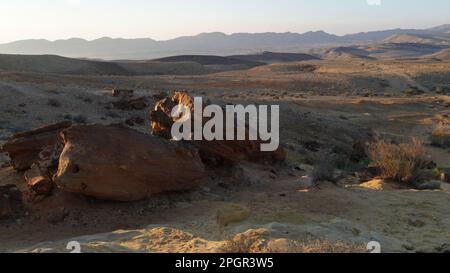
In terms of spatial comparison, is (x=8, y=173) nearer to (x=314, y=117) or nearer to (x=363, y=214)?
(x=363, y=214)

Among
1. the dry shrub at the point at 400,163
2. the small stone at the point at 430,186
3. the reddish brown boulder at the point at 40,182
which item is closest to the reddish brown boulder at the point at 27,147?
the reddish brown boulder at the point at 40,182

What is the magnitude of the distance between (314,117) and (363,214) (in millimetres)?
18136

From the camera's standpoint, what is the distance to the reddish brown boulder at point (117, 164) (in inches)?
338

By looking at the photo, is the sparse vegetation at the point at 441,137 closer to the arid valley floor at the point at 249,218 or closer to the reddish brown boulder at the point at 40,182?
the arid valley floor at the point at 249,218

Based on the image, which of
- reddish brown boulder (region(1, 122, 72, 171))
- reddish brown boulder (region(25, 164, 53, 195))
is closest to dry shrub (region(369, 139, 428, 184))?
reddish brown boulder (region(25, 164, 53, 195))

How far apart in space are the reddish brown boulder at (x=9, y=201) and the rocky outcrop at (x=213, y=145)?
3.79 m

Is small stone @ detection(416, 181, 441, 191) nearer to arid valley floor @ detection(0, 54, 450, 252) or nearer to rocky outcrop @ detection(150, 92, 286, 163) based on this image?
arid valley floor @ detection(0, 54, 450, 252)

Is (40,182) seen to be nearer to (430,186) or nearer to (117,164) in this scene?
(117,164)

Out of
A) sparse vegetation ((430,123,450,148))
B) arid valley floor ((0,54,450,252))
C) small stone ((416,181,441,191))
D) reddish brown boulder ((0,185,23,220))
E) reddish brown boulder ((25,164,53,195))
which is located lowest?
sparse vegetation ((430,123,450,148))

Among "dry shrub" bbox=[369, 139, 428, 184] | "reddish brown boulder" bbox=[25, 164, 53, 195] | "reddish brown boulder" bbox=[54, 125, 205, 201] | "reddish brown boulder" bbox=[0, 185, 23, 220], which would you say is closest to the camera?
"reddish brown boulder" bbox=[0, 185, 23, 220]

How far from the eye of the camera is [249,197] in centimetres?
960

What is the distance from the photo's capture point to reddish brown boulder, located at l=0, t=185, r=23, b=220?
8.40 metres

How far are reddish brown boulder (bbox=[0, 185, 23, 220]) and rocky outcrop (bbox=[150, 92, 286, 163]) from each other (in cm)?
379

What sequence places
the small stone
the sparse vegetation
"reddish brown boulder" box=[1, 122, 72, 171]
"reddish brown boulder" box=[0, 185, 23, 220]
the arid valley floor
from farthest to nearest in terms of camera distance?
the sparse vegetation < the small stone < "reddish brown boulder" box=[1, 122, 72, 171] < "reddish brown boulder" box=[0, 185, 23, 220] < the arid valley floor
